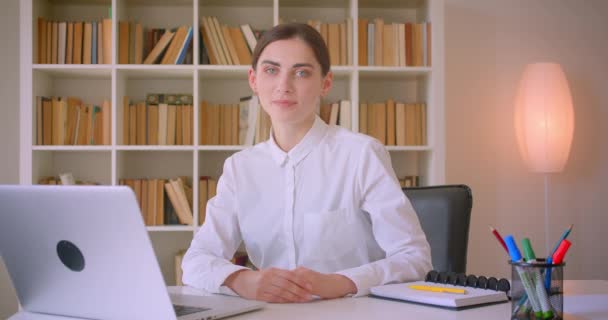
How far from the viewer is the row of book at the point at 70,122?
3.40 meters

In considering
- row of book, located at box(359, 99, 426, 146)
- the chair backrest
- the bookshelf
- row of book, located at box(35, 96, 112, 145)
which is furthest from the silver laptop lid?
row of book, located at box(359, 99, 426, 146)

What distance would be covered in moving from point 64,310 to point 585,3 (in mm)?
3562

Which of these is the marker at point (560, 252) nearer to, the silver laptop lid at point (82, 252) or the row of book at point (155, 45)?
the silver laptop lid at point (82, 252)

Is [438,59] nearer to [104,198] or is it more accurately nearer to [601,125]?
[601,125]

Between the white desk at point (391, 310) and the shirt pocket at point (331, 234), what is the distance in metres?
0.42

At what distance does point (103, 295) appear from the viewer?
3.41 feet

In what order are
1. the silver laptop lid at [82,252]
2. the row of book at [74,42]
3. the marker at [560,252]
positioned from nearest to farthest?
the silver laptop lid at [82,252], the marker at [560,252], the row of book at [74,42]

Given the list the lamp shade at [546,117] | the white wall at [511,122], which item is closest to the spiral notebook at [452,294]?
the lamp shade at [546,117]

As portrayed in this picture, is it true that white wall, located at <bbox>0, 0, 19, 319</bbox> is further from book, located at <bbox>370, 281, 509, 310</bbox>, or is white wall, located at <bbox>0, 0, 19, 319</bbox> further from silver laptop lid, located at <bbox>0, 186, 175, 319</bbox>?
book, located at <bbox>370, 281, 509, 310</bbox>

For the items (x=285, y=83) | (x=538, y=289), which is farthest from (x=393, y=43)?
(x=538, y=289)

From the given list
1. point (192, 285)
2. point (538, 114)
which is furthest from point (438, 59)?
point (192, 285)

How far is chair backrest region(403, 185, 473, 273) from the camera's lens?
6.16ft

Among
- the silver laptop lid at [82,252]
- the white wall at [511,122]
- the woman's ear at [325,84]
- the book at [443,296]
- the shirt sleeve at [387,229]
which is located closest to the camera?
the silver laptop lid at [82,252]

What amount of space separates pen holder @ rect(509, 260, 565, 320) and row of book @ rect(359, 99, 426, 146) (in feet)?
8.06
